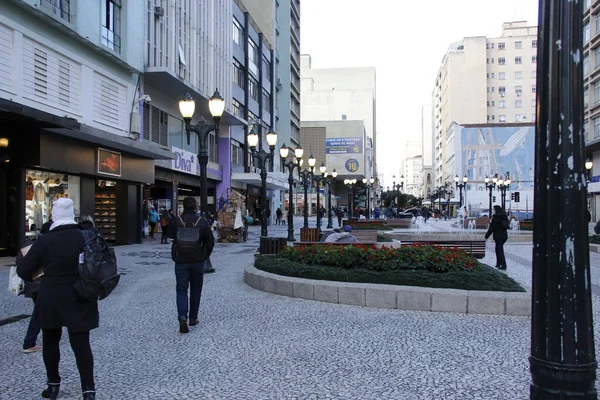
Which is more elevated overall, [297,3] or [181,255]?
[297,3]

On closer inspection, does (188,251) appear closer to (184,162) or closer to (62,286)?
(62,286)

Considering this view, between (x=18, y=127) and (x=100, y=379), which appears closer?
(x=100, y=379)

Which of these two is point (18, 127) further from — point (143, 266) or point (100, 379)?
point (100, 379)

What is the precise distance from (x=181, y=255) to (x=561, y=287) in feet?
15.8

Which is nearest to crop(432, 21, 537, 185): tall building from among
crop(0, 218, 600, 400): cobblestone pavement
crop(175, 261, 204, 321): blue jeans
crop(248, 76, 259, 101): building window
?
crop(248, 76, 259, 101): building window

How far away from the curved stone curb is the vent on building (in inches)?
456

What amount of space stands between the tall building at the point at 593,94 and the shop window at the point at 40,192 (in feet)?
164

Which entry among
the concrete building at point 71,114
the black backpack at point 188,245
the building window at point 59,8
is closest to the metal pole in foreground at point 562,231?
the black backpack at point 188,245

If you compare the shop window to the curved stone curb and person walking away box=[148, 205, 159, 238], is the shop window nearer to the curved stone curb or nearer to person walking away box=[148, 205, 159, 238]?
person walking away box=[148, 205, 159, 238]

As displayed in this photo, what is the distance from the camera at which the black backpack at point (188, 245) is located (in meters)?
6.71

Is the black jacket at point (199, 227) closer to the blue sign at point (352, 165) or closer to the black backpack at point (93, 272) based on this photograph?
the black backpack at point (93, 272)

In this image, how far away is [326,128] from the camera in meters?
99.6

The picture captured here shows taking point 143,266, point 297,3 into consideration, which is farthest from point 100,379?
point 297,3

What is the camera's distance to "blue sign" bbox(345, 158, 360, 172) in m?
87.4
